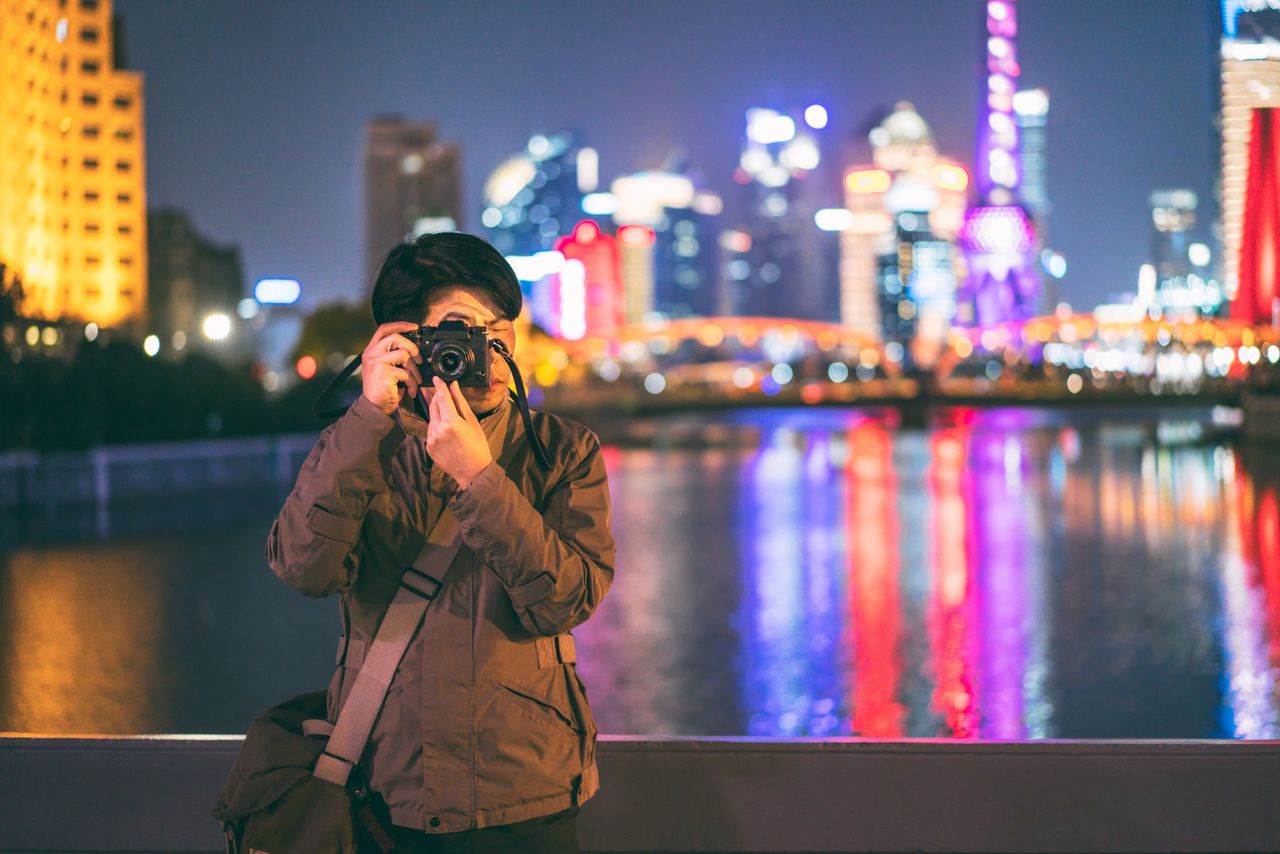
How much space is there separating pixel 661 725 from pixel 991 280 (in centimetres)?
11583

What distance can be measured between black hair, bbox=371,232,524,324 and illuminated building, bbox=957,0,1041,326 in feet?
388

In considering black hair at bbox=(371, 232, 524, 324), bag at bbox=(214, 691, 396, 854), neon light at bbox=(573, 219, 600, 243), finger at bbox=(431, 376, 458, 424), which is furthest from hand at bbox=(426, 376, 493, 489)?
neon light at bbox=(573, 219, 600, 243)

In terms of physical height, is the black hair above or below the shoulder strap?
above

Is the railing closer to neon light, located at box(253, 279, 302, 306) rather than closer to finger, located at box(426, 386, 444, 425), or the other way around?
finger, located at box(426, 386, 444, 425)

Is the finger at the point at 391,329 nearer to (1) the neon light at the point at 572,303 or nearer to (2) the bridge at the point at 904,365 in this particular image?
(2) the bridge at the point at 904,365

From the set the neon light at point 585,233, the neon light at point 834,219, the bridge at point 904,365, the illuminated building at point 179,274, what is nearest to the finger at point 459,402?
the bridge at point 904,365

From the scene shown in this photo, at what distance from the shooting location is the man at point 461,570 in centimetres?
230

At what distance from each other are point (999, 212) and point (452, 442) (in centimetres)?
11926

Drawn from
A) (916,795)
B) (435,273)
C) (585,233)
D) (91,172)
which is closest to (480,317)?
(435,273)

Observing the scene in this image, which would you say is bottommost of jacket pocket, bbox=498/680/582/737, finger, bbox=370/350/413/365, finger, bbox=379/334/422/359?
jacket pocket, bbox=498/680/582/737

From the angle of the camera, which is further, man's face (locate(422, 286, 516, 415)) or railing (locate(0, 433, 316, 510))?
railing (locate(0, 433, 316, 510))

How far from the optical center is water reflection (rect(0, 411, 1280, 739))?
755 centimetres

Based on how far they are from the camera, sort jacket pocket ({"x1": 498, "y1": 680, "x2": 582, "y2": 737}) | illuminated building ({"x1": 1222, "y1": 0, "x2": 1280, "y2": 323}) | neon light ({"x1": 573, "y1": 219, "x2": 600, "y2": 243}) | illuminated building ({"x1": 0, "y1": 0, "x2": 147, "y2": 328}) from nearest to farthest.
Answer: jacket pocket ({"x1": 498, "y1": 680, "x2": 582, "y2": 737}), illuminated building ({"x1": 1222, "y1": 0, "x2": 1280, "y2": 323}), illuminated building ({"x1": 0, "y1": 0, "x2": 147, "y2": 328}), neon light ({"x1": 573, "y1": 219, "x2": 600, "y2": 243})

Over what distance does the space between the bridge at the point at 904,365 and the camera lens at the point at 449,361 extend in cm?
5598
